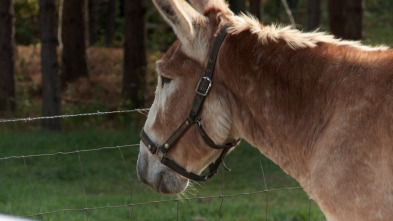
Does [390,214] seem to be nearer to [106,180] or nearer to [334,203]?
[334,203]

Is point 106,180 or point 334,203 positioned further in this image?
point 106,180

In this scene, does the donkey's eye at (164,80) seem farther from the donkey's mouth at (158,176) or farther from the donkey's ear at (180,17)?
the donkey's mouth at (158,176)

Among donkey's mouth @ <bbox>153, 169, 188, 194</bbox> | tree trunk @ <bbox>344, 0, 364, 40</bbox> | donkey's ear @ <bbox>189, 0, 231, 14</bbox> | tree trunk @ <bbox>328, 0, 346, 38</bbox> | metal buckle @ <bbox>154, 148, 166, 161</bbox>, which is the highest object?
donkey's ear @ <bbox>189, 0, 231, 14</bbox>

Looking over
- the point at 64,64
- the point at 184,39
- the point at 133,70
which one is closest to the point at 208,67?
the point at 184,39

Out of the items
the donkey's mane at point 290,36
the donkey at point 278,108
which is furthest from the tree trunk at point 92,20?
the donkey's mane at point 290,36

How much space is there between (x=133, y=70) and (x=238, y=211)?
7.73 meters

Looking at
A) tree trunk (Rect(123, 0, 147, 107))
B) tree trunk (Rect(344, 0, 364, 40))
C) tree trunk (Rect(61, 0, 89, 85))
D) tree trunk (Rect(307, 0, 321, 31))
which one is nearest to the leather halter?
tree trunk (Rect(344, 0, 364, 40))

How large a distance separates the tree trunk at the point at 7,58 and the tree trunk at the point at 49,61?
2.18m

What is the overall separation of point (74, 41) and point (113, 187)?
905 centimetres

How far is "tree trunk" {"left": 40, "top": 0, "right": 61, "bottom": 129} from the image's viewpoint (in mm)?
12406

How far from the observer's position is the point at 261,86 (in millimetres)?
3316

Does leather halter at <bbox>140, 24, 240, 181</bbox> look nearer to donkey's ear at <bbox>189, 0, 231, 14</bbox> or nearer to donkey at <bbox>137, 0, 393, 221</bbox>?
donkey at <bbox>137, 0, 393, 221</bbox>

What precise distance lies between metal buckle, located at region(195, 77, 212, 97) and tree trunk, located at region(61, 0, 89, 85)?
46.6 feet

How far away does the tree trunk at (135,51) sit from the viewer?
14.3m
